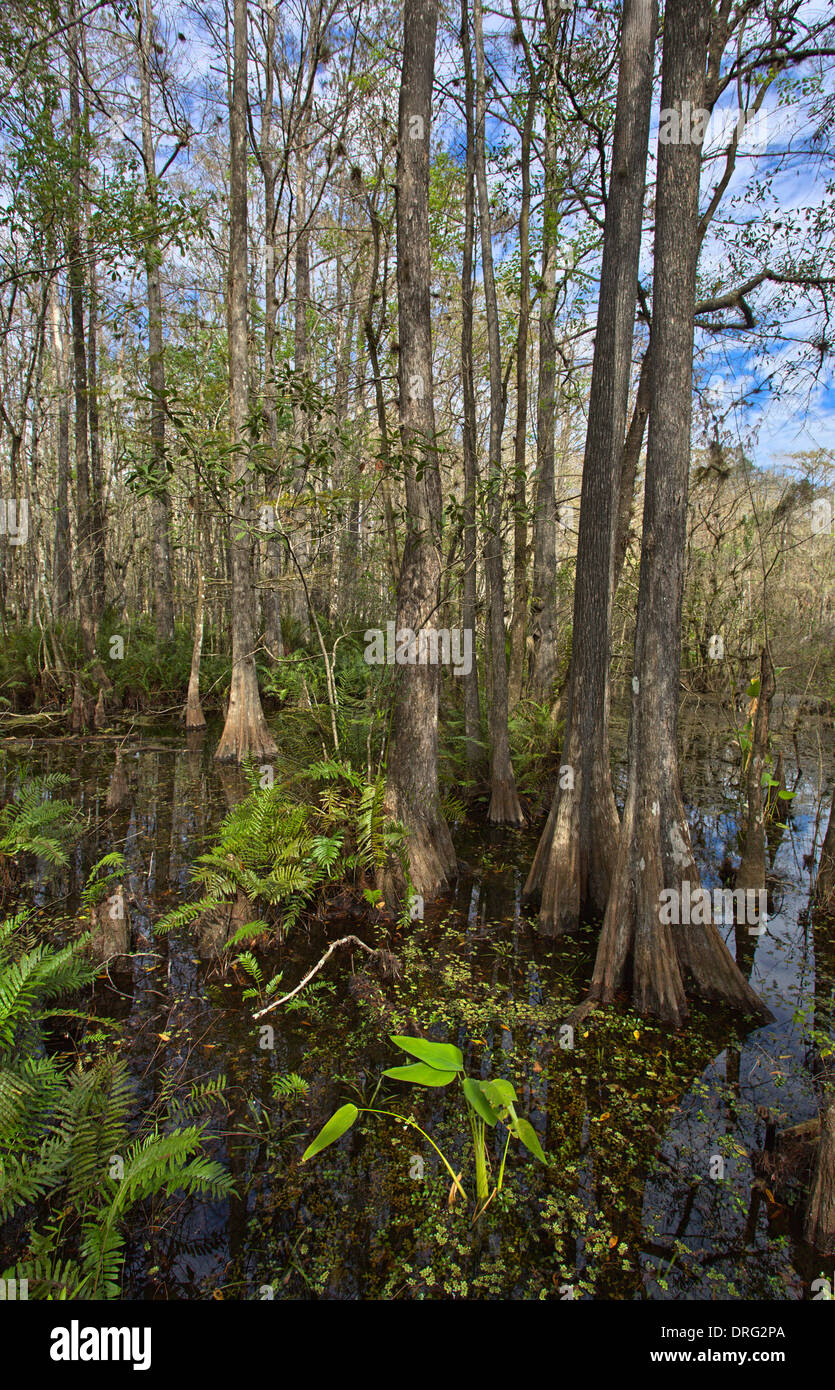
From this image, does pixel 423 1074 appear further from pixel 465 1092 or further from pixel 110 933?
pixel 110 933

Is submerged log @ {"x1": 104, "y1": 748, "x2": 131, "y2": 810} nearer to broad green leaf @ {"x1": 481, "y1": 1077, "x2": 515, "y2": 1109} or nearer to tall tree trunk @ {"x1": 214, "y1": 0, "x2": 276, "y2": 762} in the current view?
tall tree trunk @ {"x1": 214, "y1": 0, "x2": 276, "y2": 762}

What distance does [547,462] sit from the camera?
408 inches

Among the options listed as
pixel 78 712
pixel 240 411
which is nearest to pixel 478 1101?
pixel 240 411

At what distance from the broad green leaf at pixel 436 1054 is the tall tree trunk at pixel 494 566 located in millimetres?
5362

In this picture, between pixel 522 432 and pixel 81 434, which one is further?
pixel 81 434

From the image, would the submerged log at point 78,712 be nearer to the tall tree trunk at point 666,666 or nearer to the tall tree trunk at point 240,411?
the tall tree trunk at point 240,411

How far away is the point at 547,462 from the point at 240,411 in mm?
4763

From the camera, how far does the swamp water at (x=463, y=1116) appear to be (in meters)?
2.40

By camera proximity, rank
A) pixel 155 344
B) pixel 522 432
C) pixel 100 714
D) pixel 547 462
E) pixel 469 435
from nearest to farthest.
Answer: pixel 469 435
pixel 522 432
pixel 547 462
pixel 100 714
pixel 155 344

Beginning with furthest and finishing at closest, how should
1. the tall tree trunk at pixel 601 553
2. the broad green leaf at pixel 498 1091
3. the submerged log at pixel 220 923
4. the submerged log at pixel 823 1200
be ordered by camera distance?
the tall tree trunk at pixel 601 553 → the submerged log at pixel 220 923 → the submerged log at pixel 823 1200 → the broad green leaf at pixel 498 1091

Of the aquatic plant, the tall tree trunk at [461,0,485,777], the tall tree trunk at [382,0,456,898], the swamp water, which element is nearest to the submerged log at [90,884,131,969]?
the swamp water

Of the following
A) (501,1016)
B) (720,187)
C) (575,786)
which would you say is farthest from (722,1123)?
(720,187)

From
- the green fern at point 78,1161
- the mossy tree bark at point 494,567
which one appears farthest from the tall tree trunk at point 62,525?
the green fern at point 78,1161
